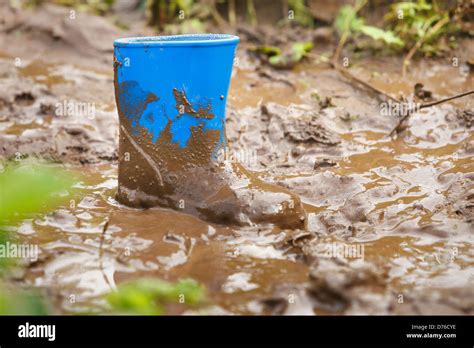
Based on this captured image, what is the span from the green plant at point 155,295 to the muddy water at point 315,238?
0.19 feet

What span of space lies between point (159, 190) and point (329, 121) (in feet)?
5.26

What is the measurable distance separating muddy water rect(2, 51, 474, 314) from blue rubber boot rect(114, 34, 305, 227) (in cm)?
9

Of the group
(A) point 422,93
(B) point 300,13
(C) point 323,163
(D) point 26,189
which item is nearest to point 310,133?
(C) point 323,163

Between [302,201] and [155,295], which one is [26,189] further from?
[302,201]

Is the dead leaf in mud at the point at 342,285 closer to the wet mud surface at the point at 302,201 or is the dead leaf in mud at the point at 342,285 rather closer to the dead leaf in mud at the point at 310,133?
the wet mud surface at the point at 302,201

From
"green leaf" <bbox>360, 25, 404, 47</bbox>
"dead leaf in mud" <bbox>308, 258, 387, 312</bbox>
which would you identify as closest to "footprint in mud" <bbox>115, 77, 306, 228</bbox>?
"dead leaf in mud" <bbox>308, 258, 387, 312</bbox>

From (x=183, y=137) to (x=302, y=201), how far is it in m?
0.69

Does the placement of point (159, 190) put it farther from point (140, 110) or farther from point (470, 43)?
point (470, 43)

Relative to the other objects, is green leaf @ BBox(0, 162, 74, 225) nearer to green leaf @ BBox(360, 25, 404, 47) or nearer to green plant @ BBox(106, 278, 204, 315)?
green plant @ BBox(106, 278, 204, 315)

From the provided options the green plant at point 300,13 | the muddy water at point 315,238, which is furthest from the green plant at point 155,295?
the green plant at point 300,13

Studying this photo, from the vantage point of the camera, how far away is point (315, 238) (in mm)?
2387

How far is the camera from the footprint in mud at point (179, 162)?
8.68 ft
